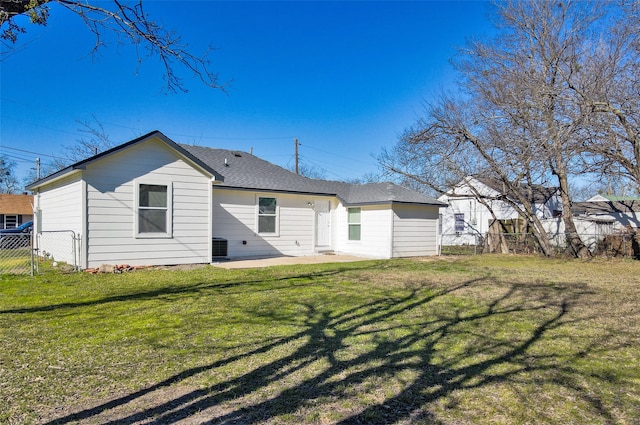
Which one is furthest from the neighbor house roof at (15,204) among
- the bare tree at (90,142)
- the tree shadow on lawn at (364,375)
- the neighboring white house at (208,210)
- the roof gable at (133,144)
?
the tree shadow on lawn at (364,375)

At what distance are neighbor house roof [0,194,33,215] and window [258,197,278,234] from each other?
Result: 27.3 metres

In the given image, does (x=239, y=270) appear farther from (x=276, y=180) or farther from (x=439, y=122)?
(x=439, y=122)

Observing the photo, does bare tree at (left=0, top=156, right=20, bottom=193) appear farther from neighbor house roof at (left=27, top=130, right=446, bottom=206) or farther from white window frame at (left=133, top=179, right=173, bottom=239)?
white window frame at (left=133, top=179, right=173, bottom=239)

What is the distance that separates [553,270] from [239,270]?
8985 millimetres

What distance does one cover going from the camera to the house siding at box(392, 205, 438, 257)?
1409 cm

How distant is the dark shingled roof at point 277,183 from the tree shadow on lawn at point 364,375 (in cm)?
859

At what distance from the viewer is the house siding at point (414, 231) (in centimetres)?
1409

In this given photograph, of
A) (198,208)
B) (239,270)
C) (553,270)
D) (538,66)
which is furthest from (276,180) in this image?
(538,66)

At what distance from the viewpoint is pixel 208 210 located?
35.8 feet

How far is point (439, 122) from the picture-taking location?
54.3ft

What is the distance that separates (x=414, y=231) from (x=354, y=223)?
231cm

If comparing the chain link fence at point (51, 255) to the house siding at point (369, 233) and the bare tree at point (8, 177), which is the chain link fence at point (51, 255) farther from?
the bare tree at point (8, 177)

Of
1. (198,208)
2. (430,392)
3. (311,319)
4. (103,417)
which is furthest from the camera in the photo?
(198,208)

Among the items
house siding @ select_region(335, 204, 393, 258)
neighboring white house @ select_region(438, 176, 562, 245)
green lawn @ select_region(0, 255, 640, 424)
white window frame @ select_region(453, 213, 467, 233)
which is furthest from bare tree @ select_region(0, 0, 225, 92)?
white window frame @ select_region(453, 213, 467, 233)
